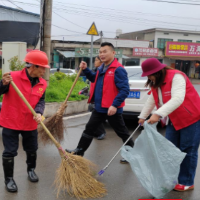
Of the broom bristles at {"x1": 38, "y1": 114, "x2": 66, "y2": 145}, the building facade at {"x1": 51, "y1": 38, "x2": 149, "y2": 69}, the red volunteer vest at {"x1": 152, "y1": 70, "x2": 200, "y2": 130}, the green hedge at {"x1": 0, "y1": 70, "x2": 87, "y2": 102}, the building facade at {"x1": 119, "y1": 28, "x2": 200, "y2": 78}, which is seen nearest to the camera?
the red volunteer vest at {"x1": 152, "y1": 70, "x2": 200, "y2": 130}

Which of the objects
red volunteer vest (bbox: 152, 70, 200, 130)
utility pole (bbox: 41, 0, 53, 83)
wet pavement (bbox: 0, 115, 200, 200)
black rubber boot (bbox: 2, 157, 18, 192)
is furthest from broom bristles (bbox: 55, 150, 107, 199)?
utility pole (bbox: 41, 0, 53, 83)

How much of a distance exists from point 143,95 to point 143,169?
310 centimetres

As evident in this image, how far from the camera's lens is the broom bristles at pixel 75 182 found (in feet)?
9.68

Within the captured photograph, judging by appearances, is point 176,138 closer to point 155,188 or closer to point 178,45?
point 155,188

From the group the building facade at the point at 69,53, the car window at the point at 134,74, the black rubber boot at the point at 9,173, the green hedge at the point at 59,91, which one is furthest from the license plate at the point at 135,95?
the building facade at the point at 69,53

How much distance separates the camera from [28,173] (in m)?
3.35

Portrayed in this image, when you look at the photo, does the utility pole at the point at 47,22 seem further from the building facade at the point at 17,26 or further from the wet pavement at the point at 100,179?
the building facade at the point at 17,26

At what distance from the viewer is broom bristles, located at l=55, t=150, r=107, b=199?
2.95m

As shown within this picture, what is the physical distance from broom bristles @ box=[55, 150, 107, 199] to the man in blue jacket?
0.53m

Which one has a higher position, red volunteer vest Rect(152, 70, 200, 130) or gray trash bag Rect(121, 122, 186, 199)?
red volunteer vest Rect(152, 70, 200, 130)

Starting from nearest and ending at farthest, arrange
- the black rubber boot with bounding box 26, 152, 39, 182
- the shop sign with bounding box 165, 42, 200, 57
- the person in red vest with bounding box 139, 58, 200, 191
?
the person in red vest with bounding box 139, 58, 200, 191, the black rubber boot with bounding box 26, 152, 39, 182, the shop sign with bounding box 165, 42, 200, 57

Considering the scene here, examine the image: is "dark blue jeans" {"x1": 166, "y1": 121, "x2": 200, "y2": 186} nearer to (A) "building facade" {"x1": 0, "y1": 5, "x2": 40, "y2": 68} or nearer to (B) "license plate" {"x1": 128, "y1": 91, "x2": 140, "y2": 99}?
(B) "license plate" {"x1": 128, "y1": 91, "x2": 140, "y2": 99}

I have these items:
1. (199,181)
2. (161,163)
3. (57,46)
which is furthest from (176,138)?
(57,46)

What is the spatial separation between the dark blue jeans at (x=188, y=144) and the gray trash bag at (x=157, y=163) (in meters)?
0.30
